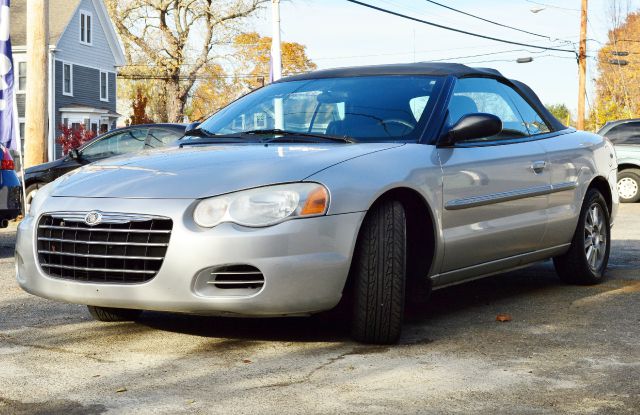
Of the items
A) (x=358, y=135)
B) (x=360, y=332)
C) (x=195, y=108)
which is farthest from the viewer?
(x=195, y=108)

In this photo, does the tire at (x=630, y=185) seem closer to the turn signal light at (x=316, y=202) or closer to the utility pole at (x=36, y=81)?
the utility pole at (x=36, y=81)

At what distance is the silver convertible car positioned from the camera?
16.1ft

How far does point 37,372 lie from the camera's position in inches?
186

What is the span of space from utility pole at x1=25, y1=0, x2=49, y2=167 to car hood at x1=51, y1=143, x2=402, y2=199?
488 inches

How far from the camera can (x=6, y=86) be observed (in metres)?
13.9

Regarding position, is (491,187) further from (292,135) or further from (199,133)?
(199,133)

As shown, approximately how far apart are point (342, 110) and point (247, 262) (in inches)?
62.2

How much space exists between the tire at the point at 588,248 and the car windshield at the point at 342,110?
72.1 inches

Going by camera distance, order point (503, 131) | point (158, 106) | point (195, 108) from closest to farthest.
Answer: point (503, 131) < point (158, 106) < point (195, 108)

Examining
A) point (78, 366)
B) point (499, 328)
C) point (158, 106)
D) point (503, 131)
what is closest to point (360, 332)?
point (499, 328)

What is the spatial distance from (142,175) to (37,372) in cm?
112

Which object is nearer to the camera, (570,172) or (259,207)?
(259,207)

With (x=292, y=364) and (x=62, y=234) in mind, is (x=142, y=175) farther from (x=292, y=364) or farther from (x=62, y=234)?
(x=292, y=364)

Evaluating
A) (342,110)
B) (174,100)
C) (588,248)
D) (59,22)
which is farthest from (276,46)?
(174,100)
